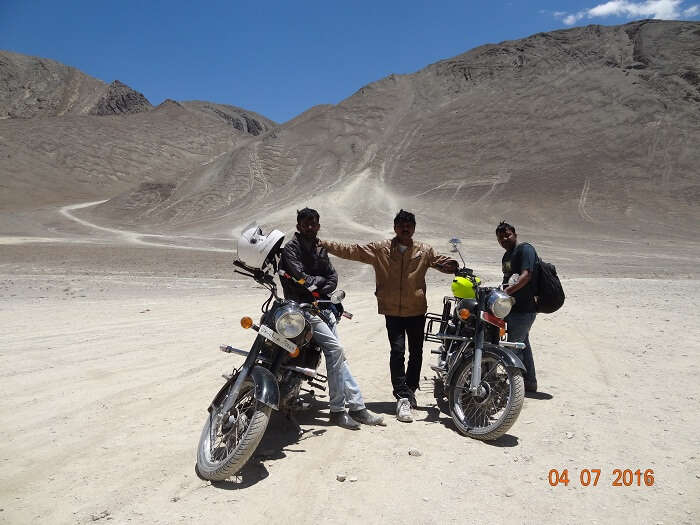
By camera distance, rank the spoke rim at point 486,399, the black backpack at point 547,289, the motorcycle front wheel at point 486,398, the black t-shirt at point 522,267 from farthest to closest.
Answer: the black backpack at point 547,289
the black t-shirt at point 522,267
the spoke rim at point 486,399
the motorcycle front wheel at point 486,398

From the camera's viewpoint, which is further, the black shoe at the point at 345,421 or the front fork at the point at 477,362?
the black shoe at the point at 345,421

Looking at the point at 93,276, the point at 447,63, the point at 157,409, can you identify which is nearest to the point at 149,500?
the point at 157,409

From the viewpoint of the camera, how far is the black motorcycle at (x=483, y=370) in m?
4.11

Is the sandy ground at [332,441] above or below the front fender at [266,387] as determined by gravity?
below

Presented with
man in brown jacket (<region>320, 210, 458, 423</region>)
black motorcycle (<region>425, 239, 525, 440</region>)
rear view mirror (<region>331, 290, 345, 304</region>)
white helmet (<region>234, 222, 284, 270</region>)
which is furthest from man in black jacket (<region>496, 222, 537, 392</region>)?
white helmet (<region>234, 222, 284, 270</region>)

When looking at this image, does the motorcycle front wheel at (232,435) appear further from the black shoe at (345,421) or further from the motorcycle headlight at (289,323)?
the black shoe at (345,421)

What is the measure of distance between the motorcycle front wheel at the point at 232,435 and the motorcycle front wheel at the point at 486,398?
175 cm

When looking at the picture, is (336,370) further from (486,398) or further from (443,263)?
(443,263)

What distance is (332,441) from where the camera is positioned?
13.7ft

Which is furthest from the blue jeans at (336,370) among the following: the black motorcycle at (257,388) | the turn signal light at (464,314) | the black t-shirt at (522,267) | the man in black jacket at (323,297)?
the black t-shirt at (522,267)

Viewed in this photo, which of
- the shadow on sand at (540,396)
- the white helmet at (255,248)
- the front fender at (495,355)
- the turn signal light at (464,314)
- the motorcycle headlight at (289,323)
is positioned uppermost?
the white helmet at (255,248)

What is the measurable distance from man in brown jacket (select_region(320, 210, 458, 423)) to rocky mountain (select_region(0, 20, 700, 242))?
30811mm

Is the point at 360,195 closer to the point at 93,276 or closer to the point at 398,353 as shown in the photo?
the point at 93,276
